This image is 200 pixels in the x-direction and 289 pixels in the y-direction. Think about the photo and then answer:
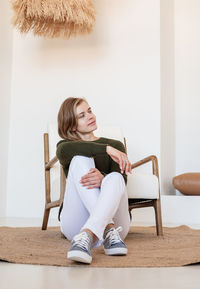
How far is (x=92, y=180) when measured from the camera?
1757mm

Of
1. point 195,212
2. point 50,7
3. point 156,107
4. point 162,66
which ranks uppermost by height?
point 50,7

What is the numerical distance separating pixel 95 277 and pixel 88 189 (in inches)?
21.0

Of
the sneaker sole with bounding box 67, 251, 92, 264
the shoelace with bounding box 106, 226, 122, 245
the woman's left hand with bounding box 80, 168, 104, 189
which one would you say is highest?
the woman's left hand with bounding box 80, 168, 104, 189

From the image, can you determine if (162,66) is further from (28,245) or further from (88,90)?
(28,245)

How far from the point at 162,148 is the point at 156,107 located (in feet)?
1.24

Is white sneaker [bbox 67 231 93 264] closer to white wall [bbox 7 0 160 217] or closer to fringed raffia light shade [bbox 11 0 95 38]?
fringed raffia light shade [bbox 11 0 95 38]

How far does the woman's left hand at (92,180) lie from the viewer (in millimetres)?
1755

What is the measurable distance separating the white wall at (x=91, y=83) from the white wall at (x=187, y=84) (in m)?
0.50

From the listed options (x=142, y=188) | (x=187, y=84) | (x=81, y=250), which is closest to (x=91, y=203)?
(x=81, y=250)

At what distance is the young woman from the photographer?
1.59 metres

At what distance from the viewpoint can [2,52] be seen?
4.39 meters

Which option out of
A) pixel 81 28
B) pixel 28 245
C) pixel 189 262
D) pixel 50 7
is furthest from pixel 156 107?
pixel 189 262

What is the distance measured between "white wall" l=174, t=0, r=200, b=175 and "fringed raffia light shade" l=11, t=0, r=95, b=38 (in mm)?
1181

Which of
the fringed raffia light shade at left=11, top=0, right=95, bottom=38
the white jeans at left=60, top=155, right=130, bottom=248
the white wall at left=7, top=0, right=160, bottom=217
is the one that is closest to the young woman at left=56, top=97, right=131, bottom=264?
the white jeans at left=60, top=155, right=130, bottom=248
